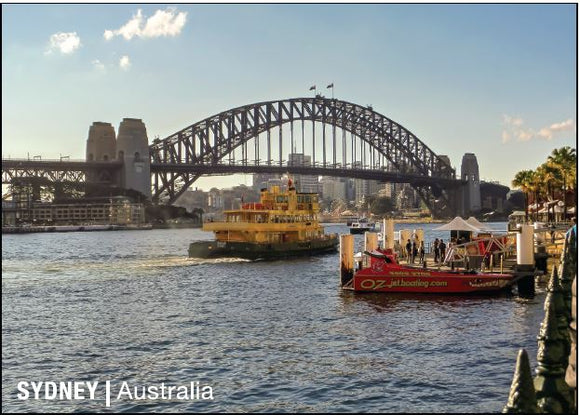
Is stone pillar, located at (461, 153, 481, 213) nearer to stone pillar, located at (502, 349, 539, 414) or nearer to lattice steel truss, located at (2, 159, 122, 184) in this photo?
lattice steel truss, located at (2, 159, 122, 184)

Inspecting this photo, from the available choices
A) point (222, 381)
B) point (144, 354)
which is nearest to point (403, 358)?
point (222, 381)

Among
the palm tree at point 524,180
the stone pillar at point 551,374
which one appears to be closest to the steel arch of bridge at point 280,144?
the palm tree at point 524,180

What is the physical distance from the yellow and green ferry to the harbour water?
60.7 feet

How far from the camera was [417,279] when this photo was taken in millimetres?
34562

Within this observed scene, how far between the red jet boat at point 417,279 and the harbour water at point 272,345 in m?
0.62

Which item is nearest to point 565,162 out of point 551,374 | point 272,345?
point 272,345

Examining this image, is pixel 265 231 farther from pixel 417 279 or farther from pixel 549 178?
pixel 417 279

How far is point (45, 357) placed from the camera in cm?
2233

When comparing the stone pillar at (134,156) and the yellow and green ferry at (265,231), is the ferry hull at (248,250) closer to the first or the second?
the yellow and green ferry at (265,231)

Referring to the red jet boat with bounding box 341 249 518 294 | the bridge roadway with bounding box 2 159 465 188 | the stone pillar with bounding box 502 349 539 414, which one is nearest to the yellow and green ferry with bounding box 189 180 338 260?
the red jet boat with bounding box 341 249 518 294

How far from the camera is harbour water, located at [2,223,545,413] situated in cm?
1739

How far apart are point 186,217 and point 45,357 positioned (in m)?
155

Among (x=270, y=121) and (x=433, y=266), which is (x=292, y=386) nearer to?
(x=433, y=266)

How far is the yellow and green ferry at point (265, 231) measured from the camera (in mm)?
60625
